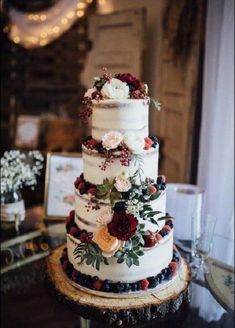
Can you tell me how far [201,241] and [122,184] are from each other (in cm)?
62

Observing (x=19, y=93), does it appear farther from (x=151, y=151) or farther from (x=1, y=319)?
(x=151, y=151)

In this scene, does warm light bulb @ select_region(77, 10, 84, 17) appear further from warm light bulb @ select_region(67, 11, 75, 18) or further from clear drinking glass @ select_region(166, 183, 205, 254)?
clear drinking glass @ select_region(166, 183, 205, 254)

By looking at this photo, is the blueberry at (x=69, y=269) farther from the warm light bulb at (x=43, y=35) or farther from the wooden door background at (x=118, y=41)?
the warm light bulb at (x=43, y=35)

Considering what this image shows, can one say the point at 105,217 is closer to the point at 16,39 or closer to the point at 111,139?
the point at 111,139

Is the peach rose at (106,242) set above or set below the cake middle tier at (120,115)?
below

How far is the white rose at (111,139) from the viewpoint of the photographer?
1285mm

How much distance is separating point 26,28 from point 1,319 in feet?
8.67

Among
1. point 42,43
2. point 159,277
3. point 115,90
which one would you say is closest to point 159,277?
point 159,277

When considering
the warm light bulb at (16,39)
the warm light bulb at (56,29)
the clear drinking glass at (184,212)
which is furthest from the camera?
the warm light bulb at (16,39)

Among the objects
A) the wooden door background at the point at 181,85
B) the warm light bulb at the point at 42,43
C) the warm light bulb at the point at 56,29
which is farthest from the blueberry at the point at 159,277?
the warm light bulb at the point at 42,43

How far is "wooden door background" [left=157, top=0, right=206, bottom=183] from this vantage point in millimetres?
2715

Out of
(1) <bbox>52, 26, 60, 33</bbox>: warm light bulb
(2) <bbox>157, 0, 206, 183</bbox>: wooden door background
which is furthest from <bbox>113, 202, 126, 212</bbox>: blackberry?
(1) <bbox>52, 26, 60, 33</bbox>: warm light bulb

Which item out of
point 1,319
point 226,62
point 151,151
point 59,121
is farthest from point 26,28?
point 151,151

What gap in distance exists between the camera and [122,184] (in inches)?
50.6
